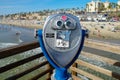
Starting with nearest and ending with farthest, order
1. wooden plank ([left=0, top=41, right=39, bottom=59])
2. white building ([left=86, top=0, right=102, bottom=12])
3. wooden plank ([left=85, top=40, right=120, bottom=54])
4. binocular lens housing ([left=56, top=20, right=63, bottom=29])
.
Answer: binocular lens housing ([left=56, top=20, right=63, bottom=29]) → wooden plank ([left=0, top=41, right=39, bottom=59]) → wooden plank ([left=85, top=40, right=120, bottom=54]) → white building ([left=86, top=0, right=102, bottom=12])

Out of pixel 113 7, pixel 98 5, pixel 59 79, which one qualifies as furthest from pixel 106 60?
pixel 98 5

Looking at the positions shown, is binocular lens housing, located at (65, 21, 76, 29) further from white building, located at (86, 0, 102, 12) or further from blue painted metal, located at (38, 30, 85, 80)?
white building, located at (86, 0, 102, 12)

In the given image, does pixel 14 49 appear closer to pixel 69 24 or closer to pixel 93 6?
pixel 69 24

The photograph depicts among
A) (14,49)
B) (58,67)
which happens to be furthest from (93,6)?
(58,67)

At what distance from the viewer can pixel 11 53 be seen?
271cm

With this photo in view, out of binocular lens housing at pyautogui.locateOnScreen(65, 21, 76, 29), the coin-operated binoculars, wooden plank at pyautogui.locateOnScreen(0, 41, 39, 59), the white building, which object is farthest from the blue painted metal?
the white building

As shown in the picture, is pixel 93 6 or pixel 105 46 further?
pixel 93 6

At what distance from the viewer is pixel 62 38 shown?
2072mm

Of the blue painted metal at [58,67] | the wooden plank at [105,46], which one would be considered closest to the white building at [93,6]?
the wooden plank at [105,46]

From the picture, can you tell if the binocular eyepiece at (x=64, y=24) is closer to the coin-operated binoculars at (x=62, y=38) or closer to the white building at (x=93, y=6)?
the coin-operated binoculars at (x=62, y=38)

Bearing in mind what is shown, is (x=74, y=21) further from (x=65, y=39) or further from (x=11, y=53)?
(x=11, y=53)

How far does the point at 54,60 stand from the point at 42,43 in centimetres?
19

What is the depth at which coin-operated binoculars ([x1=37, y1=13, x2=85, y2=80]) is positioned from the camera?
2.05 m

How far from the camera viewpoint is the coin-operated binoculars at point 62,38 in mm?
2055
